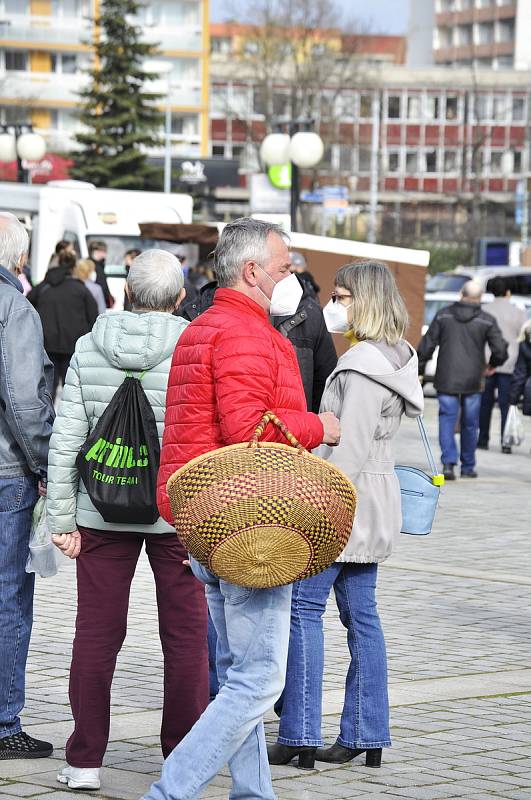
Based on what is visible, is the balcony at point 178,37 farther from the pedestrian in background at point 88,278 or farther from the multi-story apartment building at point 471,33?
the pedestrian in background at point 88,278

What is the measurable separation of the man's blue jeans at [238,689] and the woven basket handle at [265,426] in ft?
1.39

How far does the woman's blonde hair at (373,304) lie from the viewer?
6.14 metres

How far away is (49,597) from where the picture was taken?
31.4 ft

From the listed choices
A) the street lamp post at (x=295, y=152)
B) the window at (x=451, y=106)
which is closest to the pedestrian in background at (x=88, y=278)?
the street lamp post at (x=295, y=152)

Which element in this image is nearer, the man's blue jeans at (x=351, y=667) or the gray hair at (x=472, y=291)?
the man's blue jeans at (x=351, y=667)

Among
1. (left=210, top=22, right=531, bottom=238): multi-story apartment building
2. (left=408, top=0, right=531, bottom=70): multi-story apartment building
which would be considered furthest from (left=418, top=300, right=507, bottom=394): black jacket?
(left=408, top=0, right=531, bottom=70): multi-story apartment building

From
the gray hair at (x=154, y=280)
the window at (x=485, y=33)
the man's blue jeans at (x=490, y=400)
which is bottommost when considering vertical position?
the man's blue jeans at (x=490, y=400)

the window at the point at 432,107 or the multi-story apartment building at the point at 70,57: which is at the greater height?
the multi-story apartment building at the point at 70,57

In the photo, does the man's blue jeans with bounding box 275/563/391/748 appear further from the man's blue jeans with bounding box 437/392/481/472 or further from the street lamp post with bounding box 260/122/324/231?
the street lamp post with bounding box 260/122/324/231

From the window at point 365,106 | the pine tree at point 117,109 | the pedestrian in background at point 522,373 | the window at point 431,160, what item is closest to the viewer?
the pedestrian in background at point 522,373

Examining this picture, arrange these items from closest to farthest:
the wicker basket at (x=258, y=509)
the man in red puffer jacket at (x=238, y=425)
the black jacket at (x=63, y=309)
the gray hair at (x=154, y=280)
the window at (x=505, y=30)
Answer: the wicker basket at (x=258, y=509) → the man in red puffer jacket at (x=238, y=425) → the gray hair at (x=154, y=280) → the black jacket at (x=63, y=309) → the window at (x=505, y=30)

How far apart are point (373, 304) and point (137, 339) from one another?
94cm

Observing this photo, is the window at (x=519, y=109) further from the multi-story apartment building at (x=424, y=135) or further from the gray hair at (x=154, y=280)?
the gray hair at (x=154, y=280)

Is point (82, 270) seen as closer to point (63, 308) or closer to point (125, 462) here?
point (63, 308)
